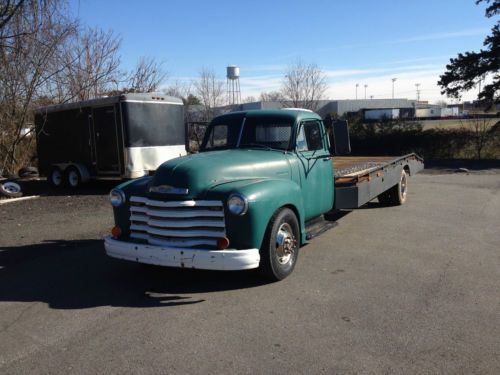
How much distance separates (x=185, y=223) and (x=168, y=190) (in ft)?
1.35

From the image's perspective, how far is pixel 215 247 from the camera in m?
5.09

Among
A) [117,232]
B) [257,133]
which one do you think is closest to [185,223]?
[117,232]

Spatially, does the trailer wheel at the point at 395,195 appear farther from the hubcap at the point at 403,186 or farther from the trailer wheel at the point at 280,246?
the trailer wheel at the point at 280,246

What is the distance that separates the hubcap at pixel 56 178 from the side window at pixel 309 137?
33.6ft

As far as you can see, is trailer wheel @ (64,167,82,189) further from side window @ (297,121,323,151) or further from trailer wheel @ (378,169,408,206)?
side window @ (297,121,323,151)

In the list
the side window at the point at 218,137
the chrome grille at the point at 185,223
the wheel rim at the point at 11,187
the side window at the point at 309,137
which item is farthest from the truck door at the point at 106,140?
the chrome grille at the point at 185,223

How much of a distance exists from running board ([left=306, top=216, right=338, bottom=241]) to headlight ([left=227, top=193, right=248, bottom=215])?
A: 4.58 ft

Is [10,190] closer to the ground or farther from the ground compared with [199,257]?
closer to the ground

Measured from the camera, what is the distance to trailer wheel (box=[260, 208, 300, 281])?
17.5ft

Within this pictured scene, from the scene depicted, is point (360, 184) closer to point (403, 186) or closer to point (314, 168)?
point (314, 168)

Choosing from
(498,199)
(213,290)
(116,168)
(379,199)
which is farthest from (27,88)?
(498,199)

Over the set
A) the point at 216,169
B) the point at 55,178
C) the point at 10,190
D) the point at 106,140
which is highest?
the point at 106,140

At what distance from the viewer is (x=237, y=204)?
5.03 m

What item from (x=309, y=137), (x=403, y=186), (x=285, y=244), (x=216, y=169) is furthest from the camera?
(x=403, y=186)
